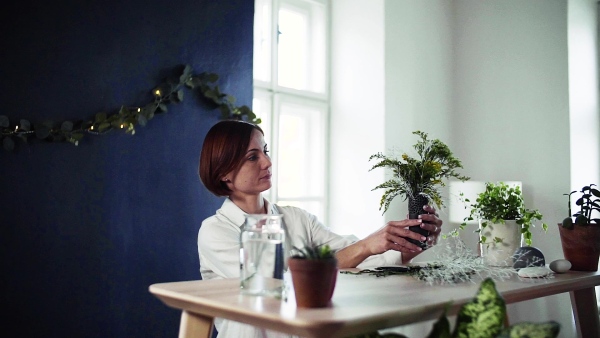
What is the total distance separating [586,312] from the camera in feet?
6.27

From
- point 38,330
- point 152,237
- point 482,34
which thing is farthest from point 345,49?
point 38,330

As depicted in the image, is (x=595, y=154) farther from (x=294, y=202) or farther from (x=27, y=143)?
(x=27, y=143)

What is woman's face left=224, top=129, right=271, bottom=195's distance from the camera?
209cm

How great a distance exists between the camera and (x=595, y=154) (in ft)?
12.8

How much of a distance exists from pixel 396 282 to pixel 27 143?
5.14 ft

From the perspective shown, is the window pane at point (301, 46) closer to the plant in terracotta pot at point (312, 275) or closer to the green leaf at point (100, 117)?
the green leaf at point (100, 117)

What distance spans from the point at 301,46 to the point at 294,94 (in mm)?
403

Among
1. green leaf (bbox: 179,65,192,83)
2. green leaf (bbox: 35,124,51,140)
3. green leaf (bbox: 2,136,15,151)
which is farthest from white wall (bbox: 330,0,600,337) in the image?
green leaf (bbox: 2,136,15,151)

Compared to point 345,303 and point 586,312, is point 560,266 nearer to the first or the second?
point 586,312

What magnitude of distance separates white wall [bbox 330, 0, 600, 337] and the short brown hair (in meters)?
1.96

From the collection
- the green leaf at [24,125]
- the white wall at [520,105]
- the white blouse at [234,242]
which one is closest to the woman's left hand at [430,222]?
the white blouse at [234,242]

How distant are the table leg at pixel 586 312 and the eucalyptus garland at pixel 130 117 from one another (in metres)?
1.78

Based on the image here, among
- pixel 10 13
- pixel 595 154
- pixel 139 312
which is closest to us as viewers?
pixel 10 13

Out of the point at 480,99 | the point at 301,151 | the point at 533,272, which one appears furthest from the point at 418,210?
the point at 480,99
